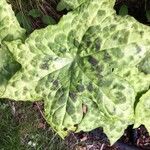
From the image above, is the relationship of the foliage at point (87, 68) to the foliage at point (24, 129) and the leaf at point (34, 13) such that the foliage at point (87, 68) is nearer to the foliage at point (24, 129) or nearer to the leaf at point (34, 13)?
the leaf at point (34, 13)

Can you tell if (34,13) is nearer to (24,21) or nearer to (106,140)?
(24,21)

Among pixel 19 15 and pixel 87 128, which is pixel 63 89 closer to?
pixel 87 128

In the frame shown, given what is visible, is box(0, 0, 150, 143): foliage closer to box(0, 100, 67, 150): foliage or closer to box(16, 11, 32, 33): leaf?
box(16, 11, 32, 33): leaf

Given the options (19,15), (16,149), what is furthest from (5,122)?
(19,15)

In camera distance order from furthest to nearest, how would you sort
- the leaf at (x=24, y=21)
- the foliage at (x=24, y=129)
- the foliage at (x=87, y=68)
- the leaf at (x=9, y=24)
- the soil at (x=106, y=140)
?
the foliage at (x=24, y=129), the soil at (x=106, y=140), the leaf at (x=24, y=21), the leaf at (x=9, y=24), the foliage at (x=87, y=68)

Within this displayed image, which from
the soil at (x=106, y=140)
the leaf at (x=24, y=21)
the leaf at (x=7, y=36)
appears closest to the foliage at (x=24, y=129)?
the soil at (x=106, y=140)

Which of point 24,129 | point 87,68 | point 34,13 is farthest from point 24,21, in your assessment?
point 24,129
